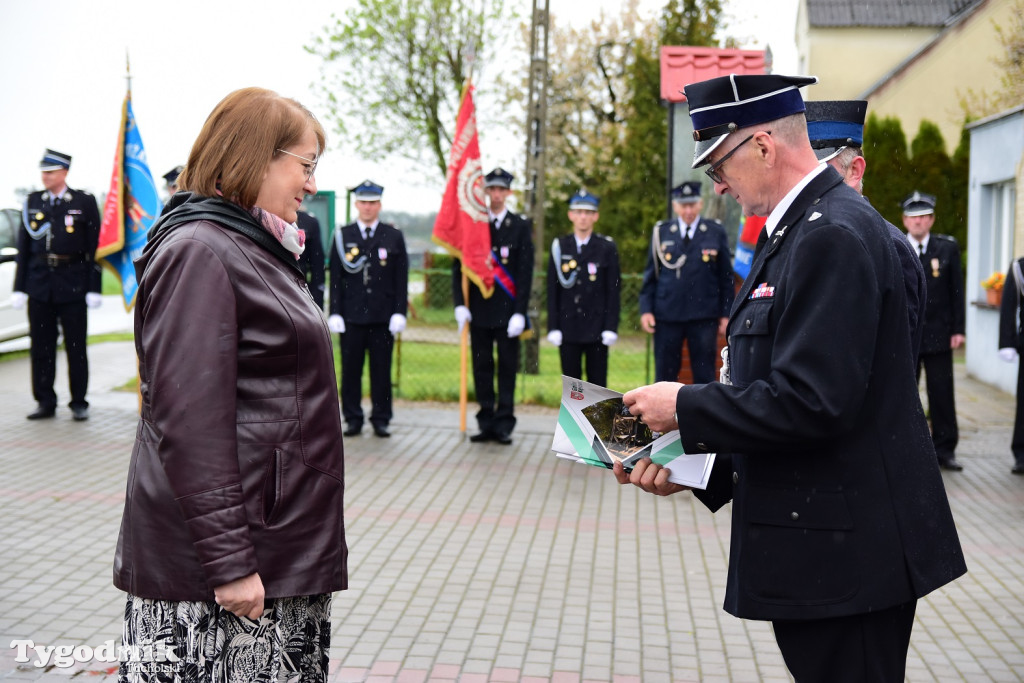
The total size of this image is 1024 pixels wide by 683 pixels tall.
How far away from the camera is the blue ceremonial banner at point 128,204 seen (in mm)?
9992

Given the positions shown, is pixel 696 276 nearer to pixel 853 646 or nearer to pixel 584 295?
pixel 584 295

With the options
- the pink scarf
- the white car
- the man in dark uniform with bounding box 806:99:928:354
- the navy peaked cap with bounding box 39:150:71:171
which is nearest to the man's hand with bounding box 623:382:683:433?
the pink scarf

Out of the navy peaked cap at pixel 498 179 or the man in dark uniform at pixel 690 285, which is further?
the navy peaked cap at pixel 498 179

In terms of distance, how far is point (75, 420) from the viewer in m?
9.96

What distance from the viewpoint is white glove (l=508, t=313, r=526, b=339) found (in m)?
9.48

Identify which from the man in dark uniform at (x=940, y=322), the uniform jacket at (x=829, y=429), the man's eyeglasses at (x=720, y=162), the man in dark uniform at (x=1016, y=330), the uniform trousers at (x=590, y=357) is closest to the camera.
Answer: the uniform jacket at (x=829, y=429)

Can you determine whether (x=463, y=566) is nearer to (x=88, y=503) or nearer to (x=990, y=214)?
(x=88, y=503)

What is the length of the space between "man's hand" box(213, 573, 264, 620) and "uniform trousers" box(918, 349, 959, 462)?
24.4 feet

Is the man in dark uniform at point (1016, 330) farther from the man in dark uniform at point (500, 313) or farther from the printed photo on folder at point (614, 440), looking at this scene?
the printed photo on folder at point (614, 440)

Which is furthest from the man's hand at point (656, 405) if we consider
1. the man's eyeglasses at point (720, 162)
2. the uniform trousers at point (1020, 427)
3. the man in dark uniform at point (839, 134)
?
the uniform trousers at point (1020, 427)

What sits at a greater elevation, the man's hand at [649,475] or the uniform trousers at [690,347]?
the man's hand at [649,475]

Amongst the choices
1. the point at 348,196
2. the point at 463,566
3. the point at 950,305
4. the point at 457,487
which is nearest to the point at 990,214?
the point at 950,305

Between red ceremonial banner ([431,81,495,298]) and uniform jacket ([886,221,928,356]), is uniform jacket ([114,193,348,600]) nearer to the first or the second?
uniform jacket ([886,221,928,356])

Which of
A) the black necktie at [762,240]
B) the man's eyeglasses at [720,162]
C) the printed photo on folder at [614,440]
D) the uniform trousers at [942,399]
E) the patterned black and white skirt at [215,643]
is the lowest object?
the uniform trousers at [942,399]
